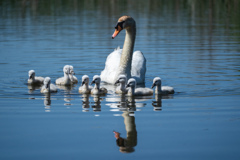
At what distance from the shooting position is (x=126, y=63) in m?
13.8

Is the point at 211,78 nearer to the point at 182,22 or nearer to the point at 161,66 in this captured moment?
the point at 161,66

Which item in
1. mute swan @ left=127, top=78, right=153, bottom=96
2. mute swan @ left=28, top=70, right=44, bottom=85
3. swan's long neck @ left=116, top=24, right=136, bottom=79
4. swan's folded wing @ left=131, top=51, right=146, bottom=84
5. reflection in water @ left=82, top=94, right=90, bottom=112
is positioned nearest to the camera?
reflection in water @ left=82, top=94, right=90, bottom=112

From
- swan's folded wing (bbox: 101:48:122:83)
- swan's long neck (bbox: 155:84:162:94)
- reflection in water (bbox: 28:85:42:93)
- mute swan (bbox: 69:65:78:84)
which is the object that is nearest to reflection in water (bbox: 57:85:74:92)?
mute swan (bbox: 69:65:78:84)

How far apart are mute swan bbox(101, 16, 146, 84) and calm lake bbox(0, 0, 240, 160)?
19.6 inches

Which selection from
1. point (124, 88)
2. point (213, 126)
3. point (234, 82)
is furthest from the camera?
point (234, 82)

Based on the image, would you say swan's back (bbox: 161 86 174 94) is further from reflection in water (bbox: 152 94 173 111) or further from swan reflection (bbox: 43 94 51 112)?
swan reflection (bbox: 43 94 51 112)

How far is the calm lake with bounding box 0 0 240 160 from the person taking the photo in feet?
25.6

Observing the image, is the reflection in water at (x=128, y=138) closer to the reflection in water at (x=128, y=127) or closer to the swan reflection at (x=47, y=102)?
the reflection in water at (x=128, y=127)

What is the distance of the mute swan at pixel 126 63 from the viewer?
45.3 feet

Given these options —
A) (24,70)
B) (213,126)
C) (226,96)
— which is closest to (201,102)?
(226,96)

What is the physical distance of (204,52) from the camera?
19156 millimetres

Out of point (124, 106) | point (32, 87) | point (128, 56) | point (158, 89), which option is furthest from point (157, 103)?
point (32, 87)

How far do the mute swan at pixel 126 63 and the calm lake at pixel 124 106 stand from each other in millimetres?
498

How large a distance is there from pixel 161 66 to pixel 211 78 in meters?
2.65
